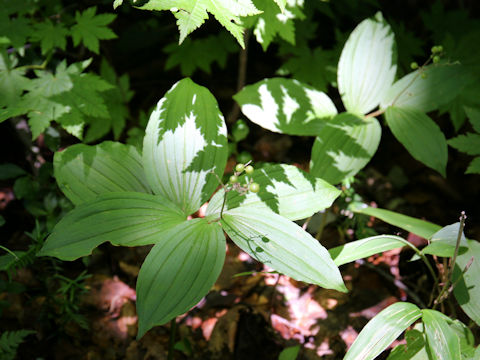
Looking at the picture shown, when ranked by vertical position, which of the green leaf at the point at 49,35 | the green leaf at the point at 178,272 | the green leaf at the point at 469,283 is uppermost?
the green leaf at the point at 49,35

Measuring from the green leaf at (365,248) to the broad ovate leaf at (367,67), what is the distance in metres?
0.82

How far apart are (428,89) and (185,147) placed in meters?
1.41

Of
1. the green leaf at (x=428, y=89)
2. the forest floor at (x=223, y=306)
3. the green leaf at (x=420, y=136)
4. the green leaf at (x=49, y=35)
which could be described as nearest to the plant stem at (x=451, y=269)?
Result: the forest floor at (x=223, y=306)

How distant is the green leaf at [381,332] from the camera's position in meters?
1.43

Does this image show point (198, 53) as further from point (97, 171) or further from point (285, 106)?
point (97, 171)

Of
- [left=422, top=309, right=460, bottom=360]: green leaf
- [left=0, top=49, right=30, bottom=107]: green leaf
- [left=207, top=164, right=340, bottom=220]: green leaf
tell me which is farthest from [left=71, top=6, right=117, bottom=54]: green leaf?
[left=422, top=309, right=460, bottom=360]: green leaf

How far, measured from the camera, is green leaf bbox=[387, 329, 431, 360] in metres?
1.61

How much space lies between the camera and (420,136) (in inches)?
81.0

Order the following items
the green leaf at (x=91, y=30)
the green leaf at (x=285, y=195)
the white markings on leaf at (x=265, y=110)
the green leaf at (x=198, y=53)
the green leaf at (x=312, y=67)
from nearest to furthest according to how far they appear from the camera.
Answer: the green leaf at (x=285, y=195)
the white markings on leaf at (x=265, y=110)
the green leaf at (x=91, y=30)
the green leaf at (x=312, y=67)
the green leaf at (x=198, y=53)

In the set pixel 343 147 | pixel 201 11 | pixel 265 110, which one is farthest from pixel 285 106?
pixel 201 11

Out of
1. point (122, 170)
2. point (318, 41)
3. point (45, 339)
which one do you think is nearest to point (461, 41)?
point (318, 41)

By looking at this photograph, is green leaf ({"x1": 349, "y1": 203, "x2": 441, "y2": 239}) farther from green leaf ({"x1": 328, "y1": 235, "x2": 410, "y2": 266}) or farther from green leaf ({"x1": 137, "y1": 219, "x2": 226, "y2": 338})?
green leaf ({"x1": 137, "y1": 219, "x2": 226, "y2": 338})

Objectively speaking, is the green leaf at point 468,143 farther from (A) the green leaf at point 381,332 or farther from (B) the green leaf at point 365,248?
(A) the green leaf at point 381,332

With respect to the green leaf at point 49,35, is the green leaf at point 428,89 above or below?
below
